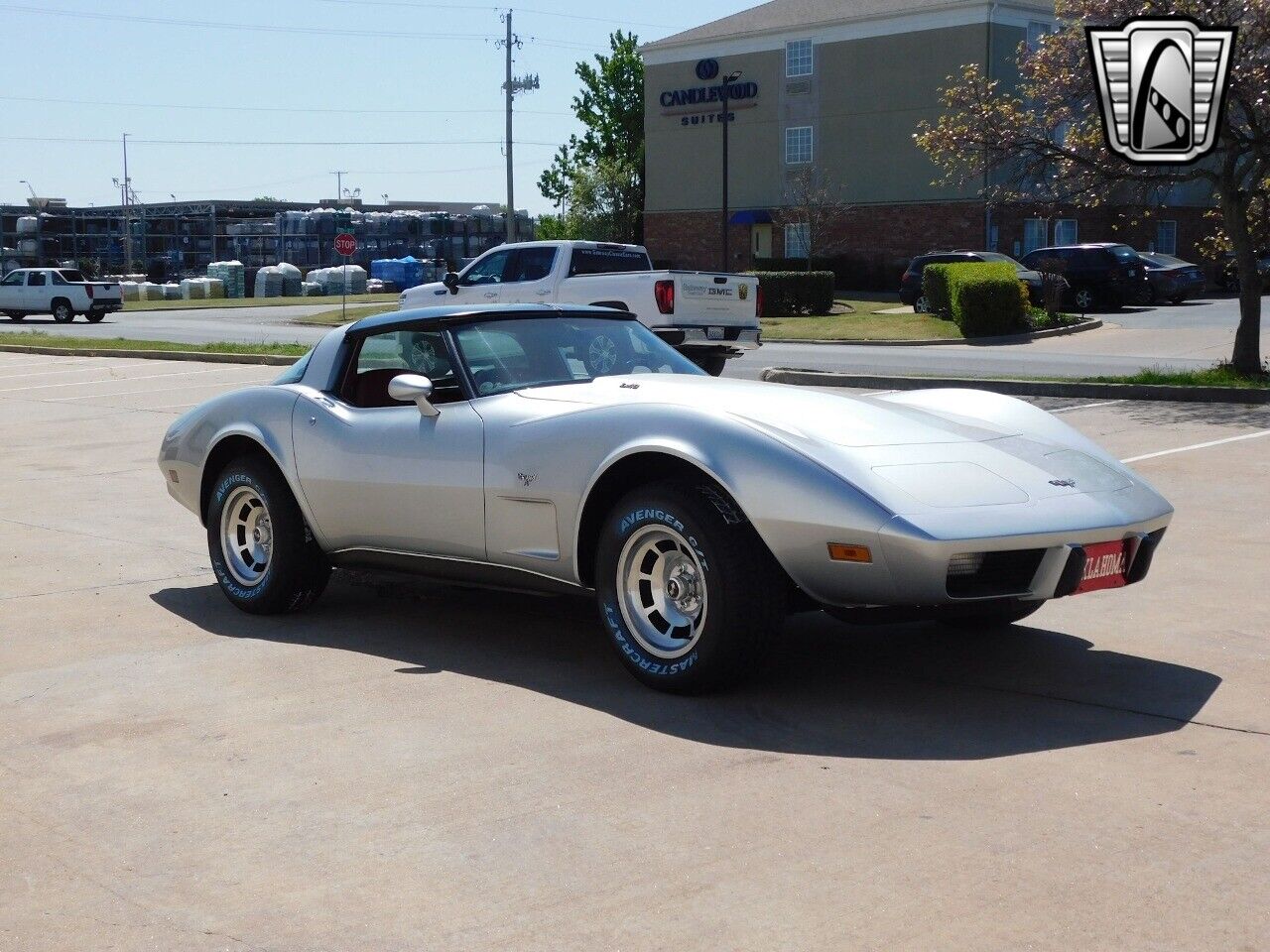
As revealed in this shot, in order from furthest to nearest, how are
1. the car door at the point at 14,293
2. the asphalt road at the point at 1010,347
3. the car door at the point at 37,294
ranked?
the car door at the point at 14,293 → the car door at the point at 37,294 → the asphalt road at the point at 1010,347

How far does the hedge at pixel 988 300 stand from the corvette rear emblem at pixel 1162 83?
38.1ft

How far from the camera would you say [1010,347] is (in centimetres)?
2734

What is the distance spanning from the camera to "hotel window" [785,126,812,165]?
176 ft

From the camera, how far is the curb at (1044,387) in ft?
51.4

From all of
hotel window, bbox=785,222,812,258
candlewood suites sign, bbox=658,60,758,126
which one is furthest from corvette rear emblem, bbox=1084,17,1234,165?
candlewood suites sign, bbox=658,60,758,126

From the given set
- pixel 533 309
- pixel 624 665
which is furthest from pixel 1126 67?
pixel 624 665

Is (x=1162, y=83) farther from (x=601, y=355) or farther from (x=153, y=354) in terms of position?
(x=153, y=354)

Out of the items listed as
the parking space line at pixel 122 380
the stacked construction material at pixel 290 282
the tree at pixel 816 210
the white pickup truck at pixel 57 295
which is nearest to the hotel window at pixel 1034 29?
the tree at pixel 816 210

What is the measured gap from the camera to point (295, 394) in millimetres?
6637

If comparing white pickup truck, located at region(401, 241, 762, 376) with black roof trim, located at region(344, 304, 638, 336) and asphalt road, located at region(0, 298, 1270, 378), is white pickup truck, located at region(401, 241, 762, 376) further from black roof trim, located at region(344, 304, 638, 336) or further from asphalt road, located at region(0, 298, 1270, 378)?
black roof trim, located at region(344, 304, 638, 336)

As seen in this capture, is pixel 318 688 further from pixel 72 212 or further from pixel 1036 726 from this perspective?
pixel 72 212

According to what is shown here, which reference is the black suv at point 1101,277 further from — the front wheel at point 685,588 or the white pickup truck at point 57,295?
the front wheel at point 685,588

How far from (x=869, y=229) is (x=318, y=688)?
48372 millimetres

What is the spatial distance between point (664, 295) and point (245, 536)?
1115 cm
